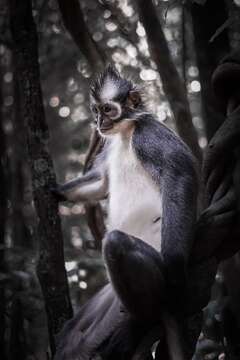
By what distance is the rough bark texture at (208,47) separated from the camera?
3609 mm

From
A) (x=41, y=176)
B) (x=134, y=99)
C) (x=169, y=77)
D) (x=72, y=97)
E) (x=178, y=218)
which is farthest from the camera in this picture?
(x=72, y=97)

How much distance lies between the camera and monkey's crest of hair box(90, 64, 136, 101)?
11.2ft

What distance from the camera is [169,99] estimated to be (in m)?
3.60

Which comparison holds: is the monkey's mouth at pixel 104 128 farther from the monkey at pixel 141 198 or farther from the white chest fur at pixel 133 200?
the white chest fur at pixel 133 200

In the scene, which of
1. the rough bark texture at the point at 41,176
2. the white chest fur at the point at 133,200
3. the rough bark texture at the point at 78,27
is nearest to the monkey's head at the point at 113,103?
the white chest fur at the point at 133,200

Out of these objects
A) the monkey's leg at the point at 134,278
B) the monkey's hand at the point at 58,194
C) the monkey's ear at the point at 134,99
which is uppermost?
the monkey's ear at the point at 134,99

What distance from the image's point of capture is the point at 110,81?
3418 millimetres

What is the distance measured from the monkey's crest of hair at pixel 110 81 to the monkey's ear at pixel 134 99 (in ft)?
0.12

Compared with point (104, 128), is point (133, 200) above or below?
below

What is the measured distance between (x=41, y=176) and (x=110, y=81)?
758 mm

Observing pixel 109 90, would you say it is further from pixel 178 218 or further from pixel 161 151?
pixel 178 218

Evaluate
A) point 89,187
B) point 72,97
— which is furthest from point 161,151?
point 72,97

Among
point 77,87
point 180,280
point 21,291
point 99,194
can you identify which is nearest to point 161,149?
point 99,194

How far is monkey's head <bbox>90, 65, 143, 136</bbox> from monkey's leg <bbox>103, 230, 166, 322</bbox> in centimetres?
94
